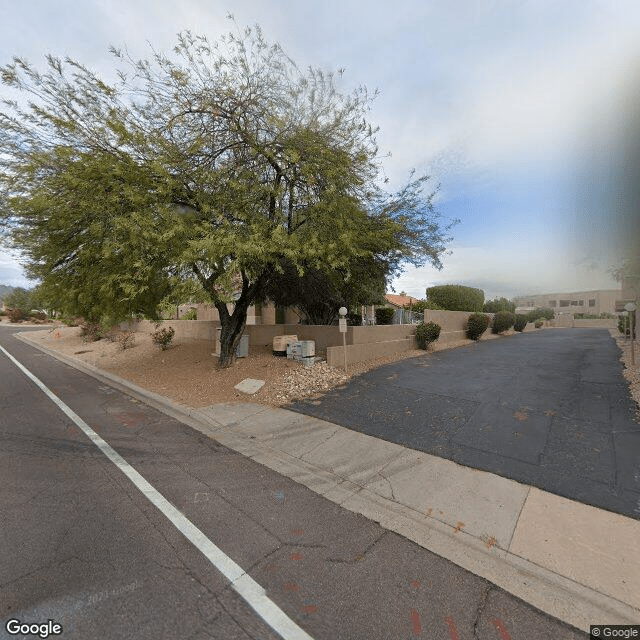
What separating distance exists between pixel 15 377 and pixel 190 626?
42.7 feet

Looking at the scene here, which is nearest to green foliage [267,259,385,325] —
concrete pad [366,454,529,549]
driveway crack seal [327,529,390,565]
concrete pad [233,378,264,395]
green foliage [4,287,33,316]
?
concrete pad [233,378,264,395]

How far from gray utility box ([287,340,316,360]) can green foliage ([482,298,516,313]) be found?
91.8ft

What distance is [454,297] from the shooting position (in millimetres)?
26984

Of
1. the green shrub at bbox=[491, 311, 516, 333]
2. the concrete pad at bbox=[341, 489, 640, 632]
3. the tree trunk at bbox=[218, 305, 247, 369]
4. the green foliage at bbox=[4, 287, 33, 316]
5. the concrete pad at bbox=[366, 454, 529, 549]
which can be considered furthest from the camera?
the green foliage at bbox=[4, 287, 33, 316]

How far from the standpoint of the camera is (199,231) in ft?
21.8

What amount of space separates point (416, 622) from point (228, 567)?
1473mm

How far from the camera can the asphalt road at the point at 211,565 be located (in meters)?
2.13

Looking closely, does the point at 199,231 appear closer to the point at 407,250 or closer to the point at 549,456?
the point at 407,250

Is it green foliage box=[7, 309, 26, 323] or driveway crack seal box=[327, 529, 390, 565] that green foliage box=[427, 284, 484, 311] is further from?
green foliage box=[7, 309, 26, 323]

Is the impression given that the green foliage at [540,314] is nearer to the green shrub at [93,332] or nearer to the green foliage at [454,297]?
the green foliage at [454,297]

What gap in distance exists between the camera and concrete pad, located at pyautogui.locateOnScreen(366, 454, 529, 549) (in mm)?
3209

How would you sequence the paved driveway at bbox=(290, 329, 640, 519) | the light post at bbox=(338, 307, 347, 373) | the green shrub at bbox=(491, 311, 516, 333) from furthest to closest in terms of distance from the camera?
1. the green shrub at bbox=(491, 311, 516, 333)
2. the light post at bbox=(338, 307, 347, 373)
3. the paved driveway at bbox=(290, 329, 640, 519)

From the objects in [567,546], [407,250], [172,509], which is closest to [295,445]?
[172,509]

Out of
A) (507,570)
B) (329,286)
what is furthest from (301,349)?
(507,570)
